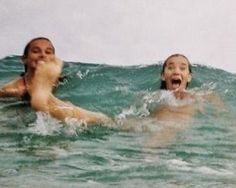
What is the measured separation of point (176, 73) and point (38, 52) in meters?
0.97

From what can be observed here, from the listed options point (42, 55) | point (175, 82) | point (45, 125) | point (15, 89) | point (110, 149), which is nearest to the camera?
point (110, 149)

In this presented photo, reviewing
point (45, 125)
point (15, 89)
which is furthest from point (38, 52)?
point (45, 125)

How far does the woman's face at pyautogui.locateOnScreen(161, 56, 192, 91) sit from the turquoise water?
0.26 m

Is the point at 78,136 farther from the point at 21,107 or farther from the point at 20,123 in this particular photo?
the point at 21,107

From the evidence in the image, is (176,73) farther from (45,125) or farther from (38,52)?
(45,125)

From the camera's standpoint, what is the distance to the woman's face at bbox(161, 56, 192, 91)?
12.6 ft

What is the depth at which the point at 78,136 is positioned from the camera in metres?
2.97

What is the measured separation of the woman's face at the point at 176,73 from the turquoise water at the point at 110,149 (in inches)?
10.2

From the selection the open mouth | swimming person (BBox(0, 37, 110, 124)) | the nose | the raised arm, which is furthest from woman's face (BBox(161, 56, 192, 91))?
the raised arm

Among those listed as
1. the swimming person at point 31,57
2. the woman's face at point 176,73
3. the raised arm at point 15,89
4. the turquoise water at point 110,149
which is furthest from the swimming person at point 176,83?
the raised arm at point 15,89

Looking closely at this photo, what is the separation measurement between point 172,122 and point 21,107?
98 centimetres

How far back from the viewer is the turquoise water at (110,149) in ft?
7.61

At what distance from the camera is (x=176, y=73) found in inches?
150

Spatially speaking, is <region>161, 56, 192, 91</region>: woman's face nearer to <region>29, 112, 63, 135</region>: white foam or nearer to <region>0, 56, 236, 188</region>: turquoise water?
<region>0, 56, 236, 188</region>: turquoise water
